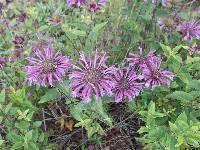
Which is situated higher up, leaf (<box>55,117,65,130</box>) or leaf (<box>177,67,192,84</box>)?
leaf (<box>177,67,192,84</box>)

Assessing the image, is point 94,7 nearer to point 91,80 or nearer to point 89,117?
point 89,117

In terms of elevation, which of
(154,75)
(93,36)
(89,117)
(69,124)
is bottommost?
(69,124)

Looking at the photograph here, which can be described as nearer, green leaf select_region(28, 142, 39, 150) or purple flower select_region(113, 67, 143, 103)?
purple flower select_region(113, 67, 143, 103)

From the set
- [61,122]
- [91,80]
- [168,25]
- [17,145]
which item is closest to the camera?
[91,80]

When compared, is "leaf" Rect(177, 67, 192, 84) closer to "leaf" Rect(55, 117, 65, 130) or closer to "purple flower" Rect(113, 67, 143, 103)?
"purple flower" Rect(113, 67, 143, 103)

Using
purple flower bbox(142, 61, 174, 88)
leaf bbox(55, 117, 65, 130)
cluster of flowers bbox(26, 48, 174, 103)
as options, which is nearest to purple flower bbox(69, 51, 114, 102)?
cluster of flowers bbox(26, 48, 174, 103)

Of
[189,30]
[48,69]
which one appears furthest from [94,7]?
[48,69]
